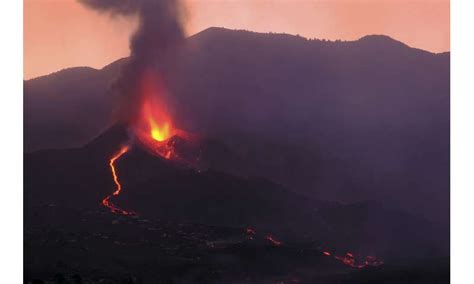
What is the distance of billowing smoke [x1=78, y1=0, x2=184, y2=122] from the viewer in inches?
614

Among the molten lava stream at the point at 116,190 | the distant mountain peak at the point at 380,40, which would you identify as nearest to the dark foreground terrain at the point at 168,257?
the molten lava stream at the point at 116,190

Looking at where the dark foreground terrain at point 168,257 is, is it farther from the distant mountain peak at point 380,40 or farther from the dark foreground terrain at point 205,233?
the distant mountain peak at point 380,40

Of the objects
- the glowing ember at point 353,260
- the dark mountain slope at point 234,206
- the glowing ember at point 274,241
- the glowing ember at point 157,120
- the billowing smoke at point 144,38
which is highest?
the billowing smoke at point 144,38

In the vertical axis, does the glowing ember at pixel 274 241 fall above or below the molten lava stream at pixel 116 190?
below

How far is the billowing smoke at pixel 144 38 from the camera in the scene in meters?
15.6

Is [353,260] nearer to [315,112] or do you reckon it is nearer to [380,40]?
[315,112]

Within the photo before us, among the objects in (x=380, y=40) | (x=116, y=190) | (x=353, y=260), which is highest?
(x=380, y=40)

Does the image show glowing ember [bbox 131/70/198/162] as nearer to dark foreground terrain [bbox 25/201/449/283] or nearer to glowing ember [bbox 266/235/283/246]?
dark foreground terrain [bbox 25/201/449/283]

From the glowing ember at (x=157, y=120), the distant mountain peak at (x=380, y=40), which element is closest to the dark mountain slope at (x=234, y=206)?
the glowing ember at (x=157, y=120)

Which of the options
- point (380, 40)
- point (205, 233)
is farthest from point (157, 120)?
point (380, 40)

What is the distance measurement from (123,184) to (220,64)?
3.46 meters

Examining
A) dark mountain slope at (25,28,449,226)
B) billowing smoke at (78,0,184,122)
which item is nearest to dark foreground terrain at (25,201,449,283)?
dark mountain slope at (25,28,449,226)

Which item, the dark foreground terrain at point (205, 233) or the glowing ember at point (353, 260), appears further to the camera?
the glowing ember at point (353, 260)

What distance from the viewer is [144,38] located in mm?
16391
